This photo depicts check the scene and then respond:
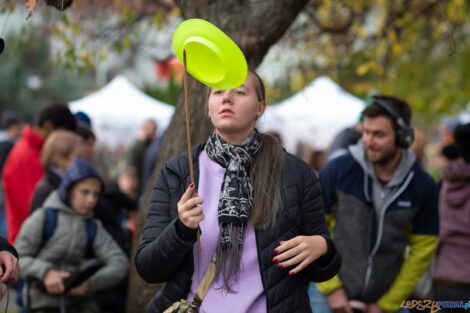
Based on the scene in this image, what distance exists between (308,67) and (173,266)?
12172 millimetres

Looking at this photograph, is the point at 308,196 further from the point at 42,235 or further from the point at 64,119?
the point at 64,119

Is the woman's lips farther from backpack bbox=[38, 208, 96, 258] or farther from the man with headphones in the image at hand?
backpack bbox=[38, 208, 96, 258]

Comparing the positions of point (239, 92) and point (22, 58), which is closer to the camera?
point (239, 92)

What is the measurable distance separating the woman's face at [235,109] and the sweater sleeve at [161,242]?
32 centimetres

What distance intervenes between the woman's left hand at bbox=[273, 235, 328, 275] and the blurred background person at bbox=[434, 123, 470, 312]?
2.62m

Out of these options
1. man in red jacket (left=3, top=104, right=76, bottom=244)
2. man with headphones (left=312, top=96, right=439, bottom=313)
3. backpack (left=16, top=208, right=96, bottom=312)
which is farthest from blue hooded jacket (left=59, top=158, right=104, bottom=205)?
man with headphones (left=312, top=96, right=439, bottom=313)

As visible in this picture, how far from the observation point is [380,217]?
11.5 ft

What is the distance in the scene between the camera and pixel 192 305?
2266mm

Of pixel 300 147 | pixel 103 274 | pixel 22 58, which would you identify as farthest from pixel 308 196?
pixel 22 58

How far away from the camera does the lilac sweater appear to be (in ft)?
7.53

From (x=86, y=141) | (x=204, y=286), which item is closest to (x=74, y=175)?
(x=86, y=141)

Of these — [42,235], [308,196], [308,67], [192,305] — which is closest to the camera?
[192,305]

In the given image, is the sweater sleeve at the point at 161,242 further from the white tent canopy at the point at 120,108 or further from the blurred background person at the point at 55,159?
the white tent canopy at the point at 120,108

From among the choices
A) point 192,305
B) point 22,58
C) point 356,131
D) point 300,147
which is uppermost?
point 22,58
